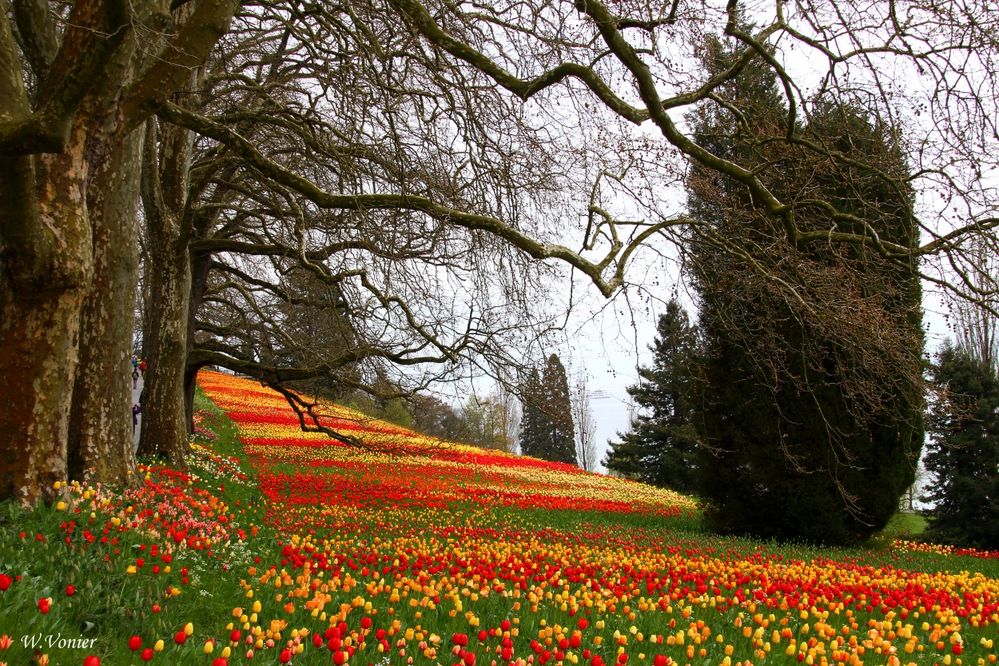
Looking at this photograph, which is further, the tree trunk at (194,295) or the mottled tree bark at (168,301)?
the tree trunk at (194,295)

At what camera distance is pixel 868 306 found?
20.5 ft

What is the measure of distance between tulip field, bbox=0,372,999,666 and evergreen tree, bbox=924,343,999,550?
152 inches

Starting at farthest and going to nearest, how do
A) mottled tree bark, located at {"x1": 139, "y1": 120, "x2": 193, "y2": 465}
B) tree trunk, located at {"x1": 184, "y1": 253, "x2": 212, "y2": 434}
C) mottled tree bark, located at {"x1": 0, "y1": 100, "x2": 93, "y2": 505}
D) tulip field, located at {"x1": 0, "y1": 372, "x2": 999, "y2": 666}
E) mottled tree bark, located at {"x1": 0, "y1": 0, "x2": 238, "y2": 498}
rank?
tree trunk, located at {"x1": 184, "y1": 253, "x2": 212, "y2": 434} < mottled tree bark, located at {"x1": 139, "y1": 120, "x2": 193, "y2": 465} < mottled tree bark, located at {"x1": 0, "y1": 100, "x2": 93, "y2": 505} < mottled tree bark, located at {"x1": 0, "y1": 0, "x2": 238, "y2": 498} < tulip field, located at {"x1": 0, "y1": 372, "x2": 999, "y2": 666}

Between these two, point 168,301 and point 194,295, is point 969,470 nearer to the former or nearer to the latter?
point 168,301

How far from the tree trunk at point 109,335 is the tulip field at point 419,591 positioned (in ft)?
1.54

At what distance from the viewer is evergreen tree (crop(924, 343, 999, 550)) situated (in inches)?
546

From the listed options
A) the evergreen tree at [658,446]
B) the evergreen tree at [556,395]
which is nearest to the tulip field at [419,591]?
the evergreen tree at [556,395]

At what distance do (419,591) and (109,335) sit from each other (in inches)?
151

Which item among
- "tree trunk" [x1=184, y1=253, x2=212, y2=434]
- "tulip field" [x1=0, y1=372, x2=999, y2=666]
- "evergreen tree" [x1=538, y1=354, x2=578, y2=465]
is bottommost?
"tulip field" [x1=0, y1=372, x2=999, y2=666]

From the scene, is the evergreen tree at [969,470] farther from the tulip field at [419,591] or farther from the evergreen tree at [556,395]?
the evergreen tree at [556,395]

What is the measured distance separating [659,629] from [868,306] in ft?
11.6

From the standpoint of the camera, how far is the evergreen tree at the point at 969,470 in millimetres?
13875

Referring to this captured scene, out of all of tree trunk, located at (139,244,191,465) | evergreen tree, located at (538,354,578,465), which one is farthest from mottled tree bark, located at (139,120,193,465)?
evergreen tree, located at (538,354,578,465)

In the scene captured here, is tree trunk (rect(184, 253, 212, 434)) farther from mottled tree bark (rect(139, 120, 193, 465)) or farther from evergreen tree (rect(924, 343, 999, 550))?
evergreen tree (rect(924, 343, 999, 550))
